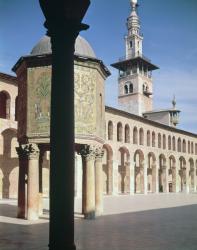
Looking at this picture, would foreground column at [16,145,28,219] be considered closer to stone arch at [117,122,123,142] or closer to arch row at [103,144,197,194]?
arch row at [103,144,197,194]

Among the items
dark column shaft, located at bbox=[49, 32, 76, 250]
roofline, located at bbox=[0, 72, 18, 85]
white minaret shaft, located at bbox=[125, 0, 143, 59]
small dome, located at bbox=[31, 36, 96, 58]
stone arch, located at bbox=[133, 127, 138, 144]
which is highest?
white minaret shaft, located at bbox=[125, 0, 143, 59]

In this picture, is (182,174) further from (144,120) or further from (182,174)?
(144,120)

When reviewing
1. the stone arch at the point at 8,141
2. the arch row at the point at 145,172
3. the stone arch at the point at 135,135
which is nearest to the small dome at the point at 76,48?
the stone arch at the point at 8,141

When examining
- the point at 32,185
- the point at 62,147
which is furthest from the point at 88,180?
the point at 62,147

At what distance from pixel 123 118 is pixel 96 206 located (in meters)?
23.4

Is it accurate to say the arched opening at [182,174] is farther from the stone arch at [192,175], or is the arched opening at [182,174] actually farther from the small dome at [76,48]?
the small dome at [76,48]

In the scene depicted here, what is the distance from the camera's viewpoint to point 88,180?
12711 millimetres

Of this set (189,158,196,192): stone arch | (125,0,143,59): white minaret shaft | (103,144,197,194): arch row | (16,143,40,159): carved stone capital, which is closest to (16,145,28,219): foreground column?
(16,143,40,159): carved stone capital

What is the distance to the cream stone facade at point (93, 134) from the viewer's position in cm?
1266

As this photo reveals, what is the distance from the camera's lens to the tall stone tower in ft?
182

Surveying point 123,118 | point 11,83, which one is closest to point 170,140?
point 123,118

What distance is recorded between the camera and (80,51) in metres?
13.3

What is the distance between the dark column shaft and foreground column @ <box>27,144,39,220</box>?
899 cm

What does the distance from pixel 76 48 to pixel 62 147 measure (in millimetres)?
10119
